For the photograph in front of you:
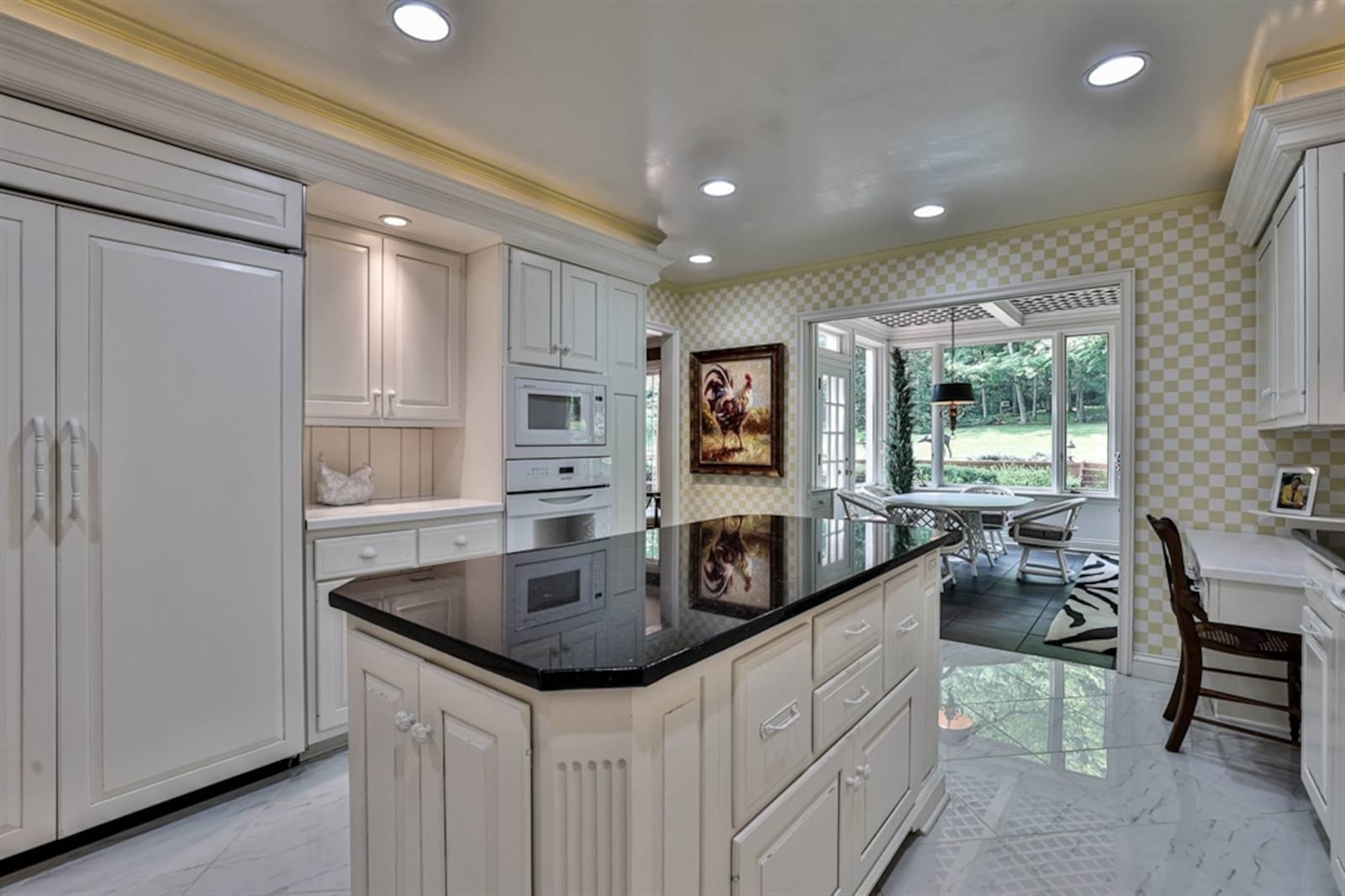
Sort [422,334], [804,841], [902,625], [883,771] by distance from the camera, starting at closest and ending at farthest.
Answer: [804,841] < [883,771] < [902,625] < [422,334]

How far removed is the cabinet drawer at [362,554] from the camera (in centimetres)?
245

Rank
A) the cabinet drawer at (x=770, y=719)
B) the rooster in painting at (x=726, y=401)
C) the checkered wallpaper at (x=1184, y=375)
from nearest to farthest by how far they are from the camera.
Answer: the cabinet drawer at (x=770, y=719) < the checkered wallpaper at (x=1184, y=375) < the rooster in painting at (x=726, y=401)

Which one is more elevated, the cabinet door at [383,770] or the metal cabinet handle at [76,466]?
the metal cabinet handle at [76,466]

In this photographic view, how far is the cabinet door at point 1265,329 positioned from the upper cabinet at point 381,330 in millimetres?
3585

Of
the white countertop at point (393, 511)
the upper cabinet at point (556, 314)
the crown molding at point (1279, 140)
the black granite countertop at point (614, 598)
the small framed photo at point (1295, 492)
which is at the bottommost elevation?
the black granite countertop at point (614, 598)

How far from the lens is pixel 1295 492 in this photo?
111 inches

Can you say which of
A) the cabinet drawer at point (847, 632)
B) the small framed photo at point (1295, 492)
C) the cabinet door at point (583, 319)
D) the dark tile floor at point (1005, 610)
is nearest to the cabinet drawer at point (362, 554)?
the cabinet door at point (583, 319)

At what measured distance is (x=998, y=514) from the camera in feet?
18.5

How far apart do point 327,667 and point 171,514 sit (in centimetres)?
80

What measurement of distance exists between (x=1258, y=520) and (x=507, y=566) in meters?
3.54

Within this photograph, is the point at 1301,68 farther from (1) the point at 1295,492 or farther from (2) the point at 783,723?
(2) the point at 783,723

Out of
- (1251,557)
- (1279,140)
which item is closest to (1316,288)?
(1279,140)

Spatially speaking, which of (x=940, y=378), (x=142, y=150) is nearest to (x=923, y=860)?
(x=142, y=150)

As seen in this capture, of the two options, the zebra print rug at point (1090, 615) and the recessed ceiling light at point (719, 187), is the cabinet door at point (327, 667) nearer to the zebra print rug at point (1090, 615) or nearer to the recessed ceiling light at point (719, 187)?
the recessed ceiling light at point (719, 187)
